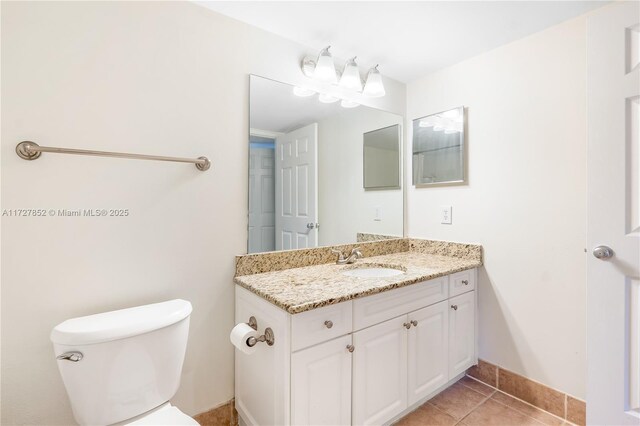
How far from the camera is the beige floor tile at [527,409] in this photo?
5.06ft

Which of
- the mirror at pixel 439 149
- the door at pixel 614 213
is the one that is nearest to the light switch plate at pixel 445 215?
the mirror at pixel 439 149

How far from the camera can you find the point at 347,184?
2.00m

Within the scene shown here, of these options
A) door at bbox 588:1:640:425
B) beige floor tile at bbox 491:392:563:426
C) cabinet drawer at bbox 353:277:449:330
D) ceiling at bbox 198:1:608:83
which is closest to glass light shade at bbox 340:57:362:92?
ceiling at bbox 198:1:608:83

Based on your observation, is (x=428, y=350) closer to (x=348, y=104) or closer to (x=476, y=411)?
(x=476, y=411)

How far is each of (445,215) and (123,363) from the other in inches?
74.9

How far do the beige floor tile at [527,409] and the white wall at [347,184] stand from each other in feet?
3.80

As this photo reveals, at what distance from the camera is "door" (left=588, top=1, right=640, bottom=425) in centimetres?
118

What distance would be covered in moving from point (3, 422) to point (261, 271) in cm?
104

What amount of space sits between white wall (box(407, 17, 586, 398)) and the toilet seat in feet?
5.61

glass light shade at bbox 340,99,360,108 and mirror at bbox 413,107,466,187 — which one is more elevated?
glass light shade at bbox 340,99,360,108

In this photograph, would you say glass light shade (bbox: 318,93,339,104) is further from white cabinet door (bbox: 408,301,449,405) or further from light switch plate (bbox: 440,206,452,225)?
white cabinet door (bbox: 408,301,449,405)

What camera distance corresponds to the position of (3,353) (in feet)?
3.40

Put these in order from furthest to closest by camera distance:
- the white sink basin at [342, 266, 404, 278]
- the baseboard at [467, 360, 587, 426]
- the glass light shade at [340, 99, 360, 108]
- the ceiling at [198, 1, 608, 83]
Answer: the glass light shade at [340, 99, 360, 108] < the white sink basin at [342, 266, 404, 278] < the baseboard at [467, 360, 587, 426] < the ceiling at [198, 1, 608, 83]

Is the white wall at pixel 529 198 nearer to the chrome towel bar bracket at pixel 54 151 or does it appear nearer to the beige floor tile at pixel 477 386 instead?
the beige floor tile at pixel 477 386
